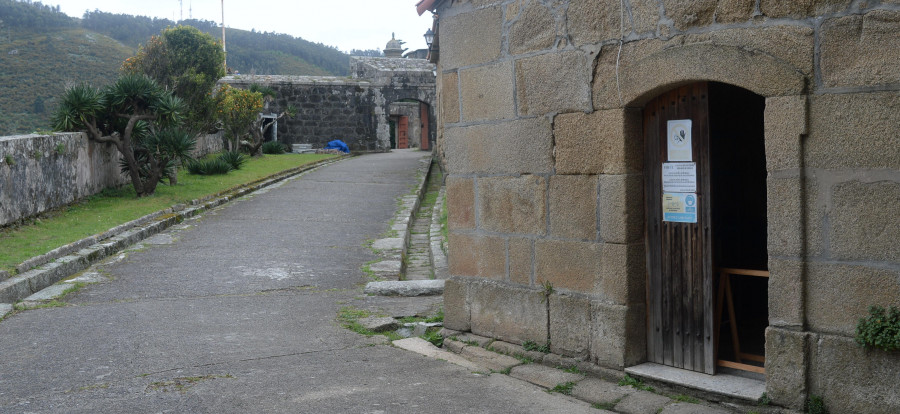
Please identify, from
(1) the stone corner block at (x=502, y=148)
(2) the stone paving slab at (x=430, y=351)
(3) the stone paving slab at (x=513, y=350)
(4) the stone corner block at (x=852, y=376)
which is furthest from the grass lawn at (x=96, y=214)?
(4) the stone corner block at (x=852, y=376)

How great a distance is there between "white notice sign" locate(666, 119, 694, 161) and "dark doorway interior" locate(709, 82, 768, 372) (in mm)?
844

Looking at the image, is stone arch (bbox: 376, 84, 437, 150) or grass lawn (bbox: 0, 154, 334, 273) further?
stone arch (bbox: 376, 84, 437, 150)

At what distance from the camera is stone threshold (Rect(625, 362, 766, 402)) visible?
445 centimetres

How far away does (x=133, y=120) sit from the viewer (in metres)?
14.6

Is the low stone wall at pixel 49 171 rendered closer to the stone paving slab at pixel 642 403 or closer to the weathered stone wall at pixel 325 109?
the stone paving slab at pixel 642 403

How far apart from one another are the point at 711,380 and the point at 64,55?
46.8 metres

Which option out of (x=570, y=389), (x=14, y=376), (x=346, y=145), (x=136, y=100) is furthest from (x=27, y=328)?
(x=346, y=145)

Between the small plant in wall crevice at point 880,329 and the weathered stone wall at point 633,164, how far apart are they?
0.17 ft

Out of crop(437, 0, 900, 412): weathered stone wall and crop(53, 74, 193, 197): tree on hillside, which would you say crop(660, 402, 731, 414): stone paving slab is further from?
crop(53, 74, 193, 197): tree on hillside

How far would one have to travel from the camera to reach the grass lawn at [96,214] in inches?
383

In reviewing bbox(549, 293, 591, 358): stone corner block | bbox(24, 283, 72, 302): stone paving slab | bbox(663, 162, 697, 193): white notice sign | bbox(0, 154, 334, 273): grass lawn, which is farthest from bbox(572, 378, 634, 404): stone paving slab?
bbox(0, 154, 334, 273): grass lawn

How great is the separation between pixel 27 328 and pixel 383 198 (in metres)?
11.0

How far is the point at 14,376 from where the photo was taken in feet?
17.3

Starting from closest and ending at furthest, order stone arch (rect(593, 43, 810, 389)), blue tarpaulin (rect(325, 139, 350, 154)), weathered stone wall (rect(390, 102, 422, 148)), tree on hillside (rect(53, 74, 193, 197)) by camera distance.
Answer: stone arch (rect(593, 43, 810, 389)) < tree on hillside (rect(53, 74, 193, 197)) < blue tarpaulin (rect(325, 139, 350, 154)) < weathered stone wall (rect(390, 102, 422, 148))
